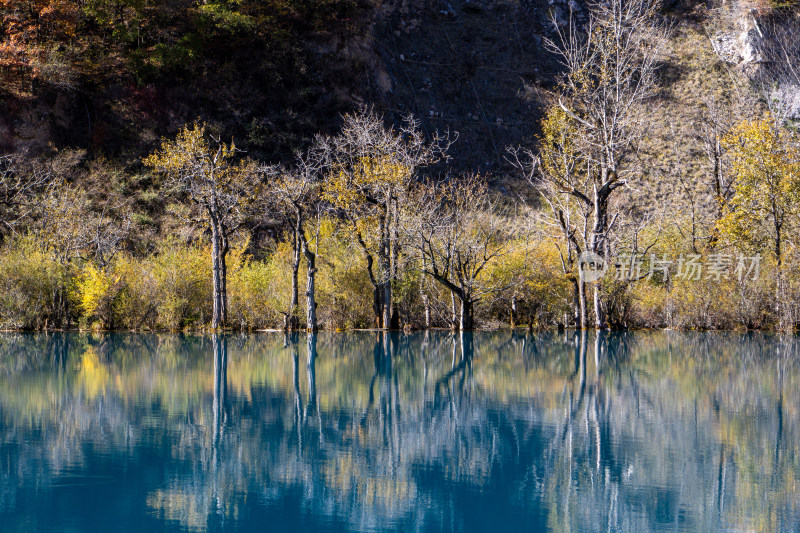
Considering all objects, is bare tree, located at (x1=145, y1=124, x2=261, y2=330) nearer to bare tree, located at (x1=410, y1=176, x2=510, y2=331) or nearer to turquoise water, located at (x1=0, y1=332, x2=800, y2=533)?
bare tree, located at (x1=410, y1=176, x2=510, y2=331)

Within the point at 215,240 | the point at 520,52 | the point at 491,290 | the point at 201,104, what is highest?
the point at 520,52

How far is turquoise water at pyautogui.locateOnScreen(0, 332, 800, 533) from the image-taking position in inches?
265

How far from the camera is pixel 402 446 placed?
9328 millimetres

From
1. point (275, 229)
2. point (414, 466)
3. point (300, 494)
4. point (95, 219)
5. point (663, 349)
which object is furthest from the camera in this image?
point (275, 229)

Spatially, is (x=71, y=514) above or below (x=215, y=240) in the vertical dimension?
below

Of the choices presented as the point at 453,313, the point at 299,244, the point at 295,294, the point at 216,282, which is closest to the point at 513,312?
the point at 453,313

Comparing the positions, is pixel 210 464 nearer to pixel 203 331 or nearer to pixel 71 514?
pixel 71 514

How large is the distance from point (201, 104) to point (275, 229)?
412 inches

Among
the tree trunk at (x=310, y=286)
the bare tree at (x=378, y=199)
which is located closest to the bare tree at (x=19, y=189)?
the tree trunk at (x=310, y=286)

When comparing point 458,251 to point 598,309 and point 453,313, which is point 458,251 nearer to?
point 453,313

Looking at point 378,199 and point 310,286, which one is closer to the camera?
point 310,286

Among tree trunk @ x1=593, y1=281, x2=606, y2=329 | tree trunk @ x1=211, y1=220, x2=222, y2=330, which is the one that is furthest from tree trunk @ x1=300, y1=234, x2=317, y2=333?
tree trunk @ x1=593, y1=281, x2=606, y2=329

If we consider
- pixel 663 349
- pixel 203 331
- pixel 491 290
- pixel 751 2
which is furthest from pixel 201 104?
pixel 751 2

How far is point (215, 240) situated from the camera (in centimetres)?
2777
